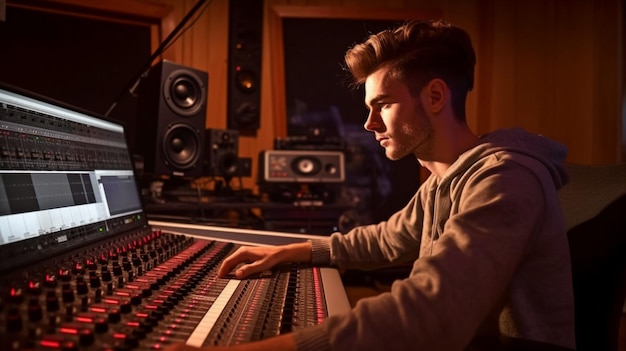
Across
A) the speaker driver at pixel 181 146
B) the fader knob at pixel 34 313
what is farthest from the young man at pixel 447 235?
the speaker driver at pixel 181 146

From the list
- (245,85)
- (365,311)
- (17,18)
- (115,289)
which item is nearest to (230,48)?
(245,85)

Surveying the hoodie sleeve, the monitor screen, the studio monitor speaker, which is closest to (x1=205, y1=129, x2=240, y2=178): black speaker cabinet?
the studio monitor speaker

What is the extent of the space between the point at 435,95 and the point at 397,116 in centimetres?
10

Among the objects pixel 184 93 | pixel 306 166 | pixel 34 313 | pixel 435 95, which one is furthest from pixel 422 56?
pixel 184 93

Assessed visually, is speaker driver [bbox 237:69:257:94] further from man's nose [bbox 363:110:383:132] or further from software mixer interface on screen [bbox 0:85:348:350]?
man's nose [bbox 363:110:383:132]

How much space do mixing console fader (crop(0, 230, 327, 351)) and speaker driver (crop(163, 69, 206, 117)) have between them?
1.25m

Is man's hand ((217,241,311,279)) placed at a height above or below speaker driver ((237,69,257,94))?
below

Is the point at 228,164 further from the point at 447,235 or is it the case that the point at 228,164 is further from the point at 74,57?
the point at 447,235

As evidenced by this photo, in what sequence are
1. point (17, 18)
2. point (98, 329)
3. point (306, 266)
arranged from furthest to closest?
point (17, 18) → point (306, 266) → point (98, 329)

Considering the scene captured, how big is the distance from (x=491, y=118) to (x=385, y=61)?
7.68ft

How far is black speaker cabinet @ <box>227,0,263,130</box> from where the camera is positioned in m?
2.73

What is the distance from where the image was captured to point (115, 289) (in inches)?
28.4

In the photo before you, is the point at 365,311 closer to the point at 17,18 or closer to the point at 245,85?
the point at 245,85

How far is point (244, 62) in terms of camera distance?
2.73 meters
